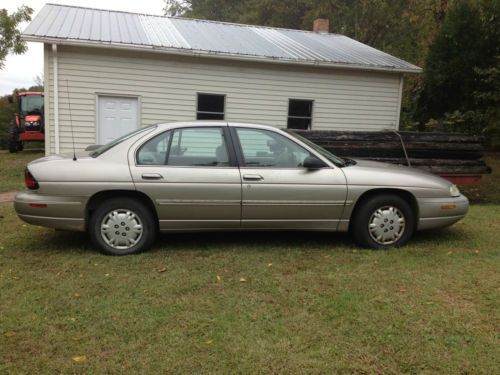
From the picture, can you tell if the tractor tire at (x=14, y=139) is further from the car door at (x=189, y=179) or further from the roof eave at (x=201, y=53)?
the car door at (x=189, y=179)

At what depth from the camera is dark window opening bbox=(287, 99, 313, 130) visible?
1215cm

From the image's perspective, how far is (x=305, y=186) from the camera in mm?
5008

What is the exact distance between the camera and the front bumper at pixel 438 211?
17.1 ft

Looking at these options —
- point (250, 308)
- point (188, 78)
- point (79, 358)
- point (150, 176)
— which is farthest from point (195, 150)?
point (188, 78)

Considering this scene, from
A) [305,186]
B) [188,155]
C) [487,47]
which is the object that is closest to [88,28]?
[188,155]

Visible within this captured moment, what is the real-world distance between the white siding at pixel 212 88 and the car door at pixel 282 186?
6.44m

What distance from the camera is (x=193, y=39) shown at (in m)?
11.7

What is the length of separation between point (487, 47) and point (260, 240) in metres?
12.3

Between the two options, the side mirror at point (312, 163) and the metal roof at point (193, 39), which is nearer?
the side mirror at point (312, 163)

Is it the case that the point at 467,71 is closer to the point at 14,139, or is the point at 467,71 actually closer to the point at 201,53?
the point at 201,53

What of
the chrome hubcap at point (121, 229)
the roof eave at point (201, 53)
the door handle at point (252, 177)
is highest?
the roof eave at point (201, 53)

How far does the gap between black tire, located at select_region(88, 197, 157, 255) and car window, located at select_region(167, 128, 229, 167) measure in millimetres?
622

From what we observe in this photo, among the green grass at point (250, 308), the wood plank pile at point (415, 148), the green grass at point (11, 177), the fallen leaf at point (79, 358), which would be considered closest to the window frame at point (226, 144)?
the green grass at point (250, 308)

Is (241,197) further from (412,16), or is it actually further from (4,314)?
(412,16)
